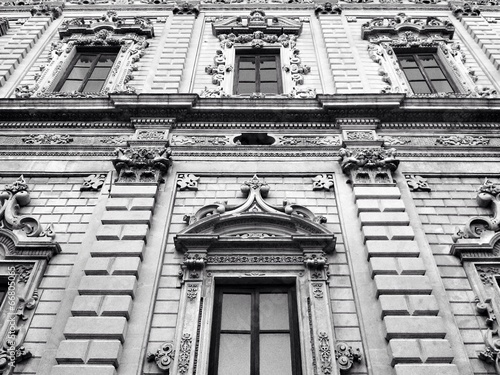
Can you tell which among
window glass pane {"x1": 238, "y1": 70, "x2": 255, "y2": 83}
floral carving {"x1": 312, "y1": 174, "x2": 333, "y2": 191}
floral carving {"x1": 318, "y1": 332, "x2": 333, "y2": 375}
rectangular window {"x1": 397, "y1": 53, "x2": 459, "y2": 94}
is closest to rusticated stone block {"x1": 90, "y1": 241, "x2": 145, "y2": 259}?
floral carving {"x1": 318, "y1": 332, "x2": 333, "y2": 375}

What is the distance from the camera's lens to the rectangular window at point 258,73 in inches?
550

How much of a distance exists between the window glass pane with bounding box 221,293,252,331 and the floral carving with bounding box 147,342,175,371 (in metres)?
1.01

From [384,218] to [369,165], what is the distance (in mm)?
1518

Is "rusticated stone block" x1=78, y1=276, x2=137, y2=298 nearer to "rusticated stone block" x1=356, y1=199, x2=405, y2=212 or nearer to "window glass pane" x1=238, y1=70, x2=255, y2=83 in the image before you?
"rusticated stone block" x1=356, y1=199, x2=405, y2=212

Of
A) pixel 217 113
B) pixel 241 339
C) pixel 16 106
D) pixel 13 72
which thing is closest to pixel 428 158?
pixel 217 113

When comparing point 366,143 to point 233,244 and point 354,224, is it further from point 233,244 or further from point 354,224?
point 233,244

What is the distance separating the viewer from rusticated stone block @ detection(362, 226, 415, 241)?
30.0ft

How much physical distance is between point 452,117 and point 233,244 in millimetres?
6585

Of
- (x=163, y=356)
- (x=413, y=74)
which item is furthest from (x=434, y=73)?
(x=163, y=356)

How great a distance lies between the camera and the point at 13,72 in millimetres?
14398

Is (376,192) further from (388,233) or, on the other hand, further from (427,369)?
(427,369)

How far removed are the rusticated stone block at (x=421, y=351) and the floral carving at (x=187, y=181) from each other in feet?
17.0

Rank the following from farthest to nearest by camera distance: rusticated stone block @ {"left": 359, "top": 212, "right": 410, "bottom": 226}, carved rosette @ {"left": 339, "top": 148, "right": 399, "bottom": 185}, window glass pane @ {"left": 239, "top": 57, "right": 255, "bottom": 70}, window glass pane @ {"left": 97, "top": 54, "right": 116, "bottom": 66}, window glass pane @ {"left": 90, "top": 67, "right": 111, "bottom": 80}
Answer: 1. window glass pane @ {"left": 97, "top": 54, "right": 116, "bottom": 66}
2. window glass pane @ {"left": 239, "top": 57, "right": 255, "bottom": 70}
3. window glass pane @ {"left": 90, "top": 67, "right": 111, "bottom": 80}
4. carved rosette @ {"left": 339, "top": 148, "right": 399, "bottom": 185}
5. rusticated stone block @ {"left": 359, "top": 212, "right": 410, "bottom": 226}

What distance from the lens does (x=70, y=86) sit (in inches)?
551
